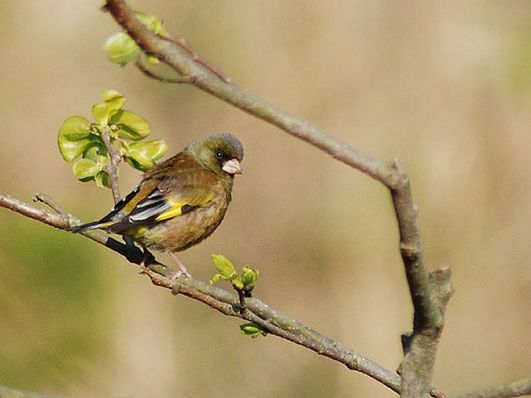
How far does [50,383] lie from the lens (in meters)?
3.15

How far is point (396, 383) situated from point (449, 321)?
16.6 ft

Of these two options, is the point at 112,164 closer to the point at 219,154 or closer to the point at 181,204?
the point at 181,204

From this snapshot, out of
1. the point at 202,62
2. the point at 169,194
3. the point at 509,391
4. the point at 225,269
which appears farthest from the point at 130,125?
the point at 169,194

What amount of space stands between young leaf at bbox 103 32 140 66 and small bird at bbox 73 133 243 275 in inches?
57.7

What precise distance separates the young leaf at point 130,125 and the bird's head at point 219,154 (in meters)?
1.69

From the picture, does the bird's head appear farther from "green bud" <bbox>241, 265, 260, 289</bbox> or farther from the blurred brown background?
"green bud" <bbox>241, 265, 260, 289</bbox>

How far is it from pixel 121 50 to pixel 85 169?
774 mm

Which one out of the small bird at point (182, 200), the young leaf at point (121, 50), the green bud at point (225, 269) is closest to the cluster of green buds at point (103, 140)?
the green bud at point (225, 269)

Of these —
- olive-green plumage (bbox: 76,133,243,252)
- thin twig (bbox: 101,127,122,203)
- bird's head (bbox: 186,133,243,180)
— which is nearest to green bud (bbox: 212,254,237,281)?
thin twig (bbox: 101,127,122,203)

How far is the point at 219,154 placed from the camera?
13.9 feet

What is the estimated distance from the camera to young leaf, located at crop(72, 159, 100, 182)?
8.15 feet

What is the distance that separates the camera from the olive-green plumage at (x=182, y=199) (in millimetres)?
3500

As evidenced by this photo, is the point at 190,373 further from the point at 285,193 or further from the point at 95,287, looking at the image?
the point at 95,287

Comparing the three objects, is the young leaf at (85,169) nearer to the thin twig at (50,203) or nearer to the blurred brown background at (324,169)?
the thin twig at (50,203)
